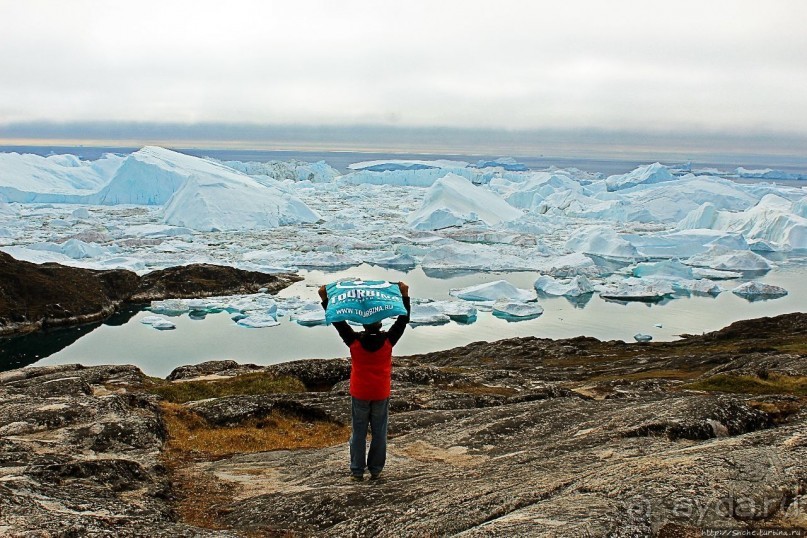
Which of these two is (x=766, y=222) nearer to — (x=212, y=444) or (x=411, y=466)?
(x=212, y=444)

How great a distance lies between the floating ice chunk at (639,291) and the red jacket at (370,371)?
57382 mm

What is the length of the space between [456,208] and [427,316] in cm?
5875

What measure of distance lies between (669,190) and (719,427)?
387 feet

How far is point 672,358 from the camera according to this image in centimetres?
3509

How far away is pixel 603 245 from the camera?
83062 millimetres

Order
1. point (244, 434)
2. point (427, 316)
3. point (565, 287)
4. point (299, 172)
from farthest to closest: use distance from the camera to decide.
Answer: point (299, 172) → point (565, 287) → point (427, 316) → point (244, 434)

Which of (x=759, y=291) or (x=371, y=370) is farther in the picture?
(x=759, y=291)

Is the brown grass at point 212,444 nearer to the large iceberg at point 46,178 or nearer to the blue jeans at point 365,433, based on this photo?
the blue jeans at point 365,433

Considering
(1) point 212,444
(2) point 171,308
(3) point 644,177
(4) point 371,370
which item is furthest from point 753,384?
(3) point 644,177

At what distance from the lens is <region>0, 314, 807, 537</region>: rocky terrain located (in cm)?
674

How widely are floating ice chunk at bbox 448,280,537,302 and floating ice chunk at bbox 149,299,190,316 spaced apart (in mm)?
22902

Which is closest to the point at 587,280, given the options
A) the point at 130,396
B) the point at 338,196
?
the point at 130,396

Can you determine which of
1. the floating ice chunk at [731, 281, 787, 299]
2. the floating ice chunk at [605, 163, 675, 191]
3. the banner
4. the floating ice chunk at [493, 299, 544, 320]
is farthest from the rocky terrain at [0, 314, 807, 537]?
the floating ice chunk at [605, 163, 675, 191]

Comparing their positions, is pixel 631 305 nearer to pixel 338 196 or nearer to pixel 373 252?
pixel 373 252
